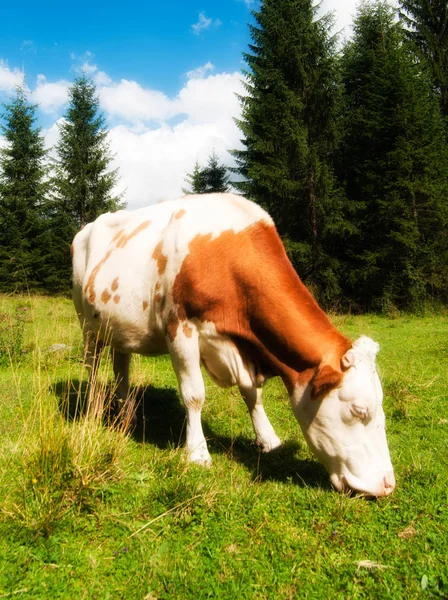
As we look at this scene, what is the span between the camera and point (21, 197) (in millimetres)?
23938

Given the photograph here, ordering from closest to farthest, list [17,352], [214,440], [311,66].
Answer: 1. [214,440]
2. [17,352]
3. [311,66]

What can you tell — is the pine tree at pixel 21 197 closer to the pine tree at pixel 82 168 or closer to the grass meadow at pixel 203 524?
the pine tree at pixel 82 168

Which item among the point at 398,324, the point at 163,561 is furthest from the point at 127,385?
the point at 398,324

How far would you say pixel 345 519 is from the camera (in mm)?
2797

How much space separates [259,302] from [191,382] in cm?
91

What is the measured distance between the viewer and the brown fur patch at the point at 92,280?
15.3 ft

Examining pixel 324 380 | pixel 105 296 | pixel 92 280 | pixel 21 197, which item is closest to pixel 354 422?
pixel 324 380

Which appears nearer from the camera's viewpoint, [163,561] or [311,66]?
[163,561]

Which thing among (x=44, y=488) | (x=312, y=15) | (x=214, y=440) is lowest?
(x=214, y=440)

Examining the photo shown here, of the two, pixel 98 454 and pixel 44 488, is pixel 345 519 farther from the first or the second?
pixel 44 488

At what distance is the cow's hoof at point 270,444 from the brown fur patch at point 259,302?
0.86m

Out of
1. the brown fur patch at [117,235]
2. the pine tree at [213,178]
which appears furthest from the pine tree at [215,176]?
the brown fur patch at [117,235]

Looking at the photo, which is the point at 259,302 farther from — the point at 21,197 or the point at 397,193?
the point at 21,197

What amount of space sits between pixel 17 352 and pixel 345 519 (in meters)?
6.05
